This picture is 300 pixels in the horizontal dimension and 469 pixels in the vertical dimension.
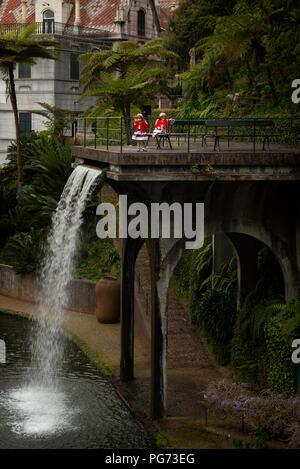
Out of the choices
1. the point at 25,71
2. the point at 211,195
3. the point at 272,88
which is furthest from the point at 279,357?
the point at 25,71

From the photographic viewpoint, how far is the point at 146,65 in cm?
3412

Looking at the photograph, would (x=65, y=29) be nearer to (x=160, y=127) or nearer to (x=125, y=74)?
(x=125, y=74)

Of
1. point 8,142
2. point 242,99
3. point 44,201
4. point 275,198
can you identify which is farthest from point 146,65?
point 8,142

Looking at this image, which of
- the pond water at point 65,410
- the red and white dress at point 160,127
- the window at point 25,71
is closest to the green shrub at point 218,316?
the pond water at point 65,410

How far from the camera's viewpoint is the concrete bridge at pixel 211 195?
1830cm

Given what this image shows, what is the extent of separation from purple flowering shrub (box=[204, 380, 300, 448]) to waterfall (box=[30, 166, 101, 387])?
18.1ft

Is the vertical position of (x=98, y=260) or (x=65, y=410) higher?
(x=98, y=260)

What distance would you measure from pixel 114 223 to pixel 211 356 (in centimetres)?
958

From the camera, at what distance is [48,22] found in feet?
180

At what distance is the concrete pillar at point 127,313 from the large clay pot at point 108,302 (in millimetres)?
6234

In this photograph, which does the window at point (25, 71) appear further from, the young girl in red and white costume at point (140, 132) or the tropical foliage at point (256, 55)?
the young girl in red and white costume at point (140, 132)

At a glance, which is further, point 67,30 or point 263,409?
point 67,30

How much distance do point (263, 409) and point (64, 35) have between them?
39.4 metres

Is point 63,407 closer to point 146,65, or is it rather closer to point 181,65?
point 146,65
